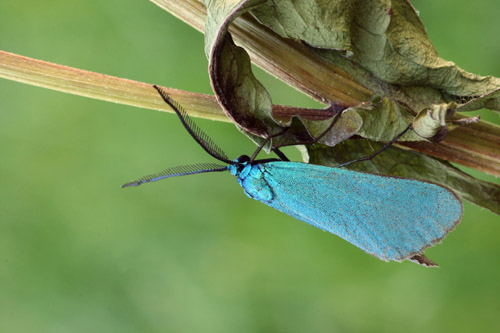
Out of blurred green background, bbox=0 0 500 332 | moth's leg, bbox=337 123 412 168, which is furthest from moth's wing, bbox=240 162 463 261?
blurred green background, bbox=0 0 500 332

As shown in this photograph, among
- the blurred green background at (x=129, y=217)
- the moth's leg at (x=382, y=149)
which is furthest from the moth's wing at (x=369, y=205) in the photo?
the blurred green background at (x=129, y=217)

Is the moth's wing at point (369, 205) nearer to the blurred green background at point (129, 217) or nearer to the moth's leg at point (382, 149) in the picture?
the moth's leg at point (382, 149)

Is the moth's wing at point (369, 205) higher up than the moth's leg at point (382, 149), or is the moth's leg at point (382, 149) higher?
the moth's leg at point (382, 149)

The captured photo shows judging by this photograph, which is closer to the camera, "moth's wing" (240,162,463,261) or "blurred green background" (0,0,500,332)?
"moth's wing" (240,162,463,261)

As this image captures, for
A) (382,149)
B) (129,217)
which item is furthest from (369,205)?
(129,217)

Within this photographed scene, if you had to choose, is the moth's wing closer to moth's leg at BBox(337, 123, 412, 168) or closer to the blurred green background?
moth's leg at BBox(337, 123, 412, 168)

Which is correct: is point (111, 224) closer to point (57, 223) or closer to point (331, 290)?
point (57, 223)

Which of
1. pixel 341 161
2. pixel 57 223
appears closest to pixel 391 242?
pixel 341 161
